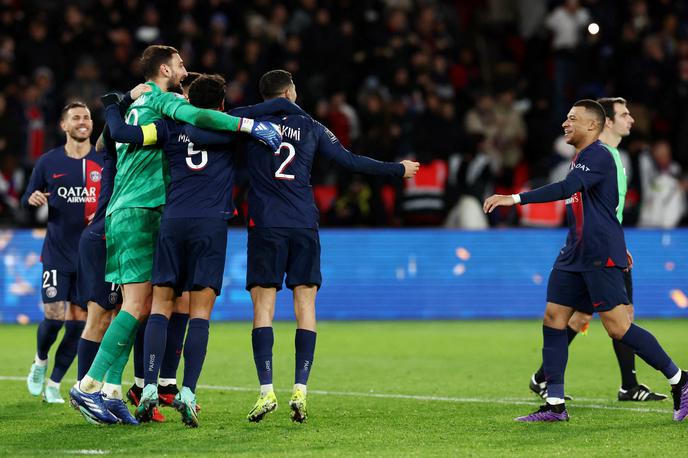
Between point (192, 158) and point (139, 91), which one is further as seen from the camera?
point (139, 91)

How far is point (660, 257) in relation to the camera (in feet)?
59.9

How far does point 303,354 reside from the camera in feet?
29.2

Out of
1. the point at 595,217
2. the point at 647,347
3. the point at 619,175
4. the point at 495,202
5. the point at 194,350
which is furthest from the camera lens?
the point at 619,175

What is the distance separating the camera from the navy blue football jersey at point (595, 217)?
29.1 ft

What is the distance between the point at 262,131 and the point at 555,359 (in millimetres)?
2656

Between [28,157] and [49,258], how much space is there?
31.3 ft

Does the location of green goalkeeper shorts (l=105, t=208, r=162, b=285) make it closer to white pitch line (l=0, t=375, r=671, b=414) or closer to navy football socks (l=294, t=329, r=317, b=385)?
navy football socks (l=294, t=329, r=317, b=385)

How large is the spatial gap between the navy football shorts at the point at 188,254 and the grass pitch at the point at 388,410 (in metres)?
1.00

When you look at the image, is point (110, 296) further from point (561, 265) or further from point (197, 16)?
point (197, 16)

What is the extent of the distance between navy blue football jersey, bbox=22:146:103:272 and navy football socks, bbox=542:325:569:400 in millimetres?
4009

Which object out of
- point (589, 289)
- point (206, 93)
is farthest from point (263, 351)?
point (589, 289)

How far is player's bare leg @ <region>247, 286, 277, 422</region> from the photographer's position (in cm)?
859

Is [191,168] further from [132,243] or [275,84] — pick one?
[275,84]

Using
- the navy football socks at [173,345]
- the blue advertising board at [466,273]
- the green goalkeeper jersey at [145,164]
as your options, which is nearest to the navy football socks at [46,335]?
the navy football socks at [173,345]
